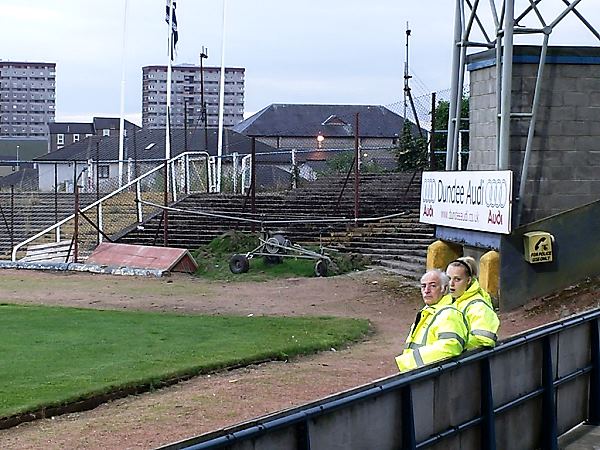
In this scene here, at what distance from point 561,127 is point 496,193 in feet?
6.51

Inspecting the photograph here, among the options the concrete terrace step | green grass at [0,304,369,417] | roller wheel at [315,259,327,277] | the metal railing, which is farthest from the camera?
the metal railing

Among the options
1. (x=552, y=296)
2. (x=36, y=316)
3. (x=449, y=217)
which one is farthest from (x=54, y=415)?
(x=449, y=217)

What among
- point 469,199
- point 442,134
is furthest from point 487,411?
point 442,134

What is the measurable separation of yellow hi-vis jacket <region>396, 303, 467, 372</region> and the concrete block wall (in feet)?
38.5

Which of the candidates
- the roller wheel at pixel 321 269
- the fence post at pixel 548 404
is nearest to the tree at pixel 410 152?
the roller wheel at pixel 321 269

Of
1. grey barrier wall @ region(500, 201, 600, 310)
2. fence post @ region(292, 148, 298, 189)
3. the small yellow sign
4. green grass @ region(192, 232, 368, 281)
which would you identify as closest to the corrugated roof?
fence post @ region(292, 148, 298, 189)

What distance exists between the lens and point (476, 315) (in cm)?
721

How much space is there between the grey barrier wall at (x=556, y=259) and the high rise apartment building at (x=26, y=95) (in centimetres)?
17033

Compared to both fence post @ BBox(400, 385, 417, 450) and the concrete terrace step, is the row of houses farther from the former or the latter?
fence post @ BBox(400, 385, 417, 450)

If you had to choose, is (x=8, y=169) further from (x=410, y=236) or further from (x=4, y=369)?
(x=4, y=369)

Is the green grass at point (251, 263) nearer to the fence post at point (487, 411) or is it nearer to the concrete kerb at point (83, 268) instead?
the concrete kerb at point (83, 268)

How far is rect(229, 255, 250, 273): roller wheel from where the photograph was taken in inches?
989

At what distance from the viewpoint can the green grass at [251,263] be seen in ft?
80.7

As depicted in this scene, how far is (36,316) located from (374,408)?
476 inches
